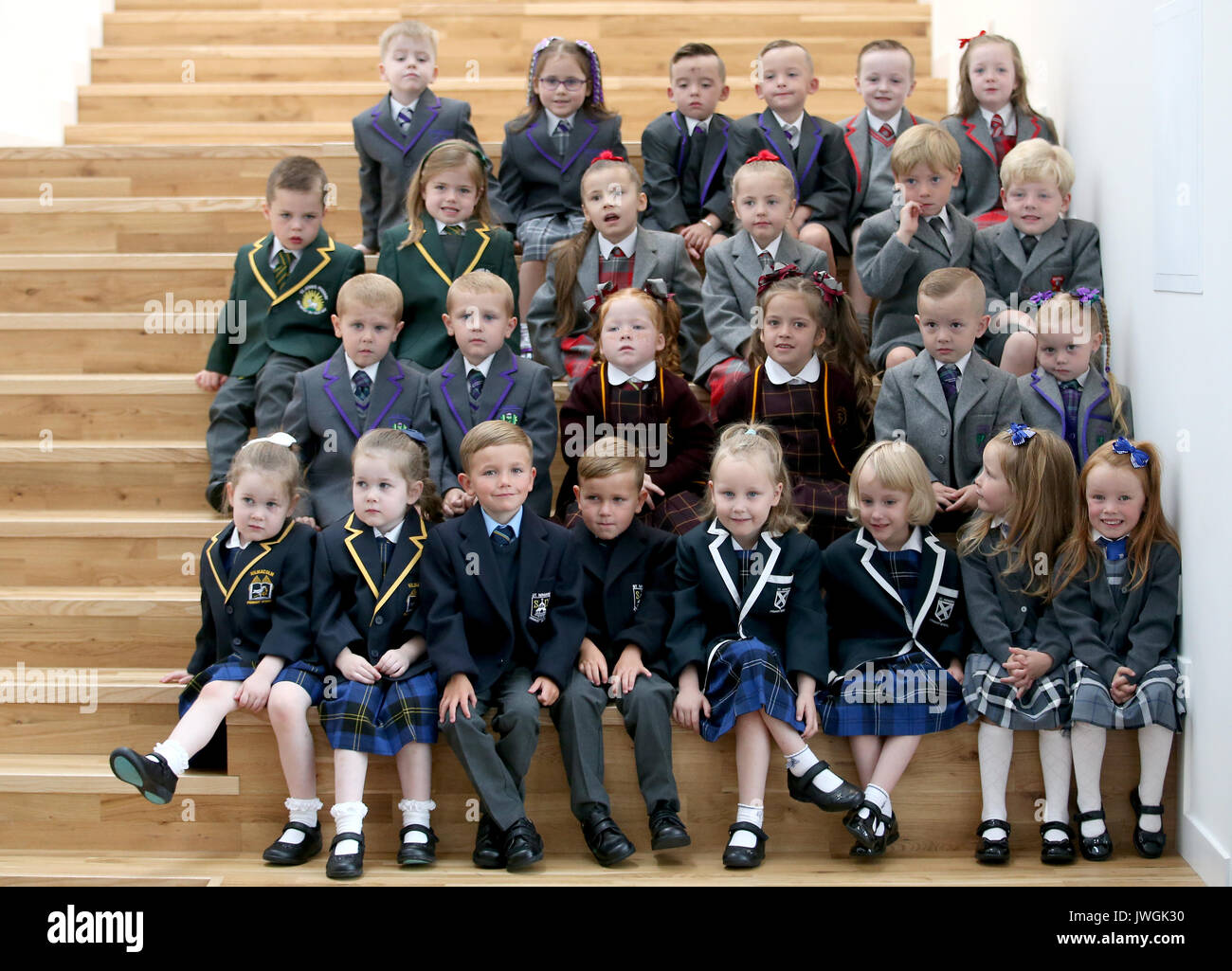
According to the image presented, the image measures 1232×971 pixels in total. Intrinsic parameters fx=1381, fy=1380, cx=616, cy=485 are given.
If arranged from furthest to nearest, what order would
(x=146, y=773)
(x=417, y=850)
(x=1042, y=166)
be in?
(x=1042, y=166)
(x=417, y=850)
(x=146, y=773)

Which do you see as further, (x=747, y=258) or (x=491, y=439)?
(x=747, y=258)

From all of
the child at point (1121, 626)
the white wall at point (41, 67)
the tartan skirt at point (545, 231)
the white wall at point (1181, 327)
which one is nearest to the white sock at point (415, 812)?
the child at point (1121, 626)

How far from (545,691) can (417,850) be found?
40cm

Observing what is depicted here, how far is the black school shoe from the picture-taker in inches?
103

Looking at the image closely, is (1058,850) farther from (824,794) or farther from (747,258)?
(747,258)

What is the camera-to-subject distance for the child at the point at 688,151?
415 centimetres

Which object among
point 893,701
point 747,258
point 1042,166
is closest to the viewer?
point 893,701

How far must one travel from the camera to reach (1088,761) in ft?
9.16

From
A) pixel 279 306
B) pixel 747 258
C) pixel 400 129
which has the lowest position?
pixel 279 306

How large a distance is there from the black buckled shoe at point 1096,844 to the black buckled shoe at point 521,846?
43.1 inches

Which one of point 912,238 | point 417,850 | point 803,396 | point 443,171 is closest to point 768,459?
point 803,396

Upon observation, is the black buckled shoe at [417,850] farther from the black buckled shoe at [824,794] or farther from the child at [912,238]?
the child at [912,238]

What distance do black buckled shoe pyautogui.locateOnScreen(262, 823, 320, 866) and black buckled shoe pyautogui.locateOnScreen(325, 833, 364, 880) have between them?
9cm

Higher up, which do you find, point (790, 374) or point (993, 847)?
point (790, 374)
